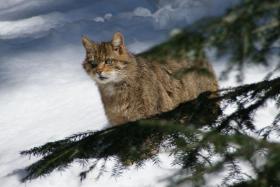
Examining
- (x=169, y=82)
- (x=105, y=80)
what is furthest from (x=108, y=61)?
(x=169, y=82)

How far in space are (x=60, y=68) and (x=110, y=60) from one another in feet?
9.93

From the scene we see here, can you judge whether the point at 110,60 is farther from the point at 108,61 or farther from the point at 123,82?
the point at 123,82

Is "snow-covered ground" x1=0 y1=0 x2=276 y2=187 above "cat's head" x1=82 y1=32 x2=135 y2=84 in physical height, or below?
above

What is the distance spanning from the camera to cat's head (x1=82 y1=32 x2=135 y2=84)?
5055 millimetres

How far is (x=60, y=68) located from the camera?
26.3 feet

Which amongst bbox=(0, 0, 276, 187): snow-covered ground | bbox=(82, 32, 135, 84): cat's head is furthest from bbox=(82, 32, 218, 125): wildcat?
bbox=(0, 0, 276, 187): snow-covered ground

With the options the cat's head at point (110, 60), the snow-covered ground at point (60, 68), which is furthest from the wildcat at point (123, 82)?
the snow-covered ground at point (60, 68)

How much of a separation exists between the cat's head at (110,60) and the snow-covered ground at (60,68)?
711 millimetres

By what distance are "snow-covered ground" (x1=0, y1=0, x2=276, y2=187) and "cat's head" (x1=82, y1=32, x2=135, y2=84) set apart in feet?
2.33

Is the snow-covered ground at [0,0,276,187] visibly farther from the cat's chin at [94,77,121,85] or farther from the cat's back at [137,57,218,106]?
the cat's chin at [94,77,121,85]

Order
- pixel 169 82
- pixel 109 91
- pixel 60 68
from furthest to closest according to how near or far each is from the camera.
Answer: pixel 60 68, pixel 169 82, pixel 109 91

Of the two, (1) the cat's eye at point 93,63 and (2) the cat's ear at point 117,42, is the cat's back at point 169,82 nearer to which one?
(2) the cat's ear at point 117,42

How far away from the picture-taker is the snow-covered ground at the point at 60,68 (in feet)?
16.9

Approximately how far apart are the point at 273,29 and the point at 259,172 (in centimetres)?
43
